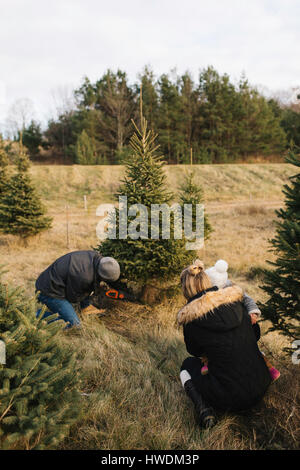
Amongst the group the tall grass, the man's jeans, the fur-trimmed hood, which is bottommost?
the tall grass

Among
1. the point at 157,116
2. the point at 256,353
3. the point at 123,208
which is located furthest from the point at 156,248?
the point at 157,116

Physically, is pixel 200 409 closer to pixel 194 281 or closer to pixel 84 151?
pixel 194 281

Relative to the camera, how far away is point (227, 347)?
2.53 metres

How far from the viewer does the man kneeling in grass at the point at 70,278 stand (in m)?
4.43

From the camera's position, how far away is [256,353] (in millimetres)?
2689

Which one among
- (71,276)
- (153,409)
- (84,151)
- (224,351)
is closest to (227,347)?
(224,351)

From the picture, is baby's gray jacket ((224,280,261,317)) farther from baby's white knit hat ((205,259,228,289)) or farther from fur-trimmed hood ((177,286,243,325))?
fur-trimmed hood ((177,286,243,325))

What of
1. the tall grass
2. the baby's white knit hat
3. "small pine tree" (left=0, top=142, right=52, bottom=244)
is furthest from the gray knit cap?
"small pine tree" (left=0, top=142, right=52, bottom=244)

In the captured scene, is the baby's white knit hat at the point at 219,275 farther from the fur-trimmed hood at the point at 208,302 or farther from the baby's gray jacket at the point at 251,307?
the fur-trimmed hood at the point at 208,302

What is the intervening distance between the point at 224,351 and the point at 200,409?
62 centimetres

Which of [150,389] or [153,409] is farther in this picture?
[150,389]

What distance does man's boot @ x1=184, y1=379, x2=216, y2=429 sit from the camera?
102 inches

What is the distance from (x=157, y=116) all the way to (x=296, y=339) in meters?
35.7
